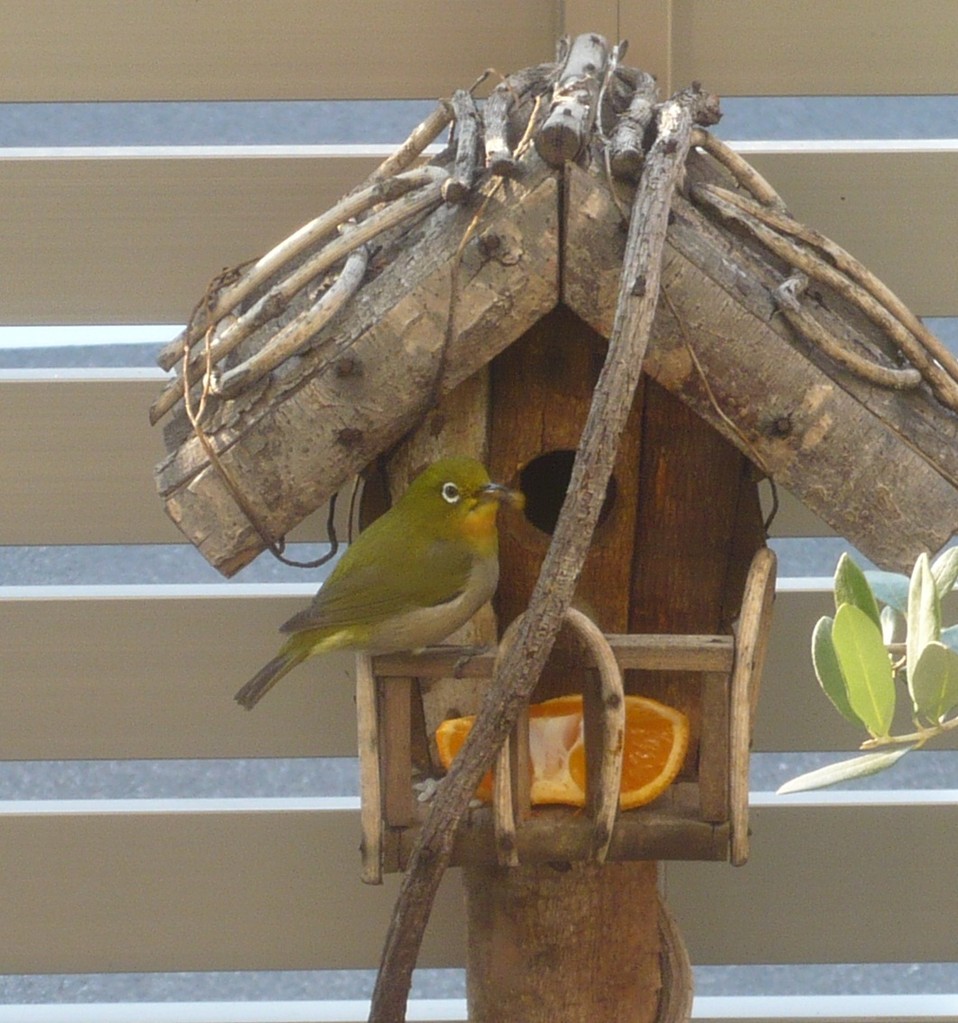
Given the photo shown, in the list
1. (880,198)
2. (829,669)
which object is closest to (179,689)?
(880,198)

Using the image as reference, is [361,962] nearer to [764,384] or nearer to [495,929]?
[495,929]

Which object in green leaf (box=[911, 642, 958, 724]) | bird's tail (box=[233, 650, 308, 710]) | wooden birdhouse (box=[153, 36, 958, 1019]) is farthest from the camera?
bird's tail (box=[233, 650, 308, 710])

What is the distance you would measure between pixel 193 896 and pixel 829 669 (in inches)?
44.9

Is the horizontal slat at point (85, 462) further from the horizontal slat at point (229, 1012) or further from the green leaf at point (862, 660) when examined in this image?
the green leaf at point (862, 660)

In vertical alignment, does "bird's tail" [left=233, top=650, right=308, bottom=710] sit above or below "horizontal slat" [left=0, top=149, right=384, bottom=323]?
below

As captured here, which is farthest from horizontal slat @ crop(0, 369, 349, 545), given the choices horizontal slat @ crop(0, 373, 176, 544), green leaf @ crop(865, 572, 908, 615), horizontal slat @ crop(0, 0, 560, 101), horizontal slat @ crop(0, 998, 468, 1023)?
green leaf @ crop(865, 572, 908, 615)

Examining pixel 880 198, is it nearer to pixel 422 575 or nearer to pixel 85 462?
pixel 422 575

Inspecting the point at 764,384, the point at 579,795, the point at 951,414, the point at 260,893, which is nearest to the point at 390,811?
the point at 579,795

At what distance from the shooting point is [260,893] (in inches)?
61.4

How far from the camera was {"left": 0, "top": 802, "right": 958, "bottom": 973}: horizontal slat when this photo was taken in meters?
1.55

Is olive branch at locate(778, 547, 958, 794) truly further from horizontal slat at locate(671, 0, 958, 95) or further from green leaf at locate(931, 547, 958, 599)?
horizontal slat at locate(671, 0, 958, 95)

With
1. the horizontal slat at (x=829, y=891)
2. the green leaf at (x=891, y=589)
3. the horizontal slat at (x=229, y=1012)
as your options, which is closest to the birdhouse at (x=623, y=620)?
the green leaf at (x=891, y=589)

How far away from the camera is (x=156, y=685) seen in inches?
59.8

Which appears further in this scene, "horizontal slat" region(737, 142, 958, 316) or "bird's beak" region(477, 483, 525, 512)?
"horizontal slat" region(737, 142, 958, 316)
